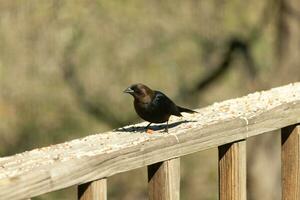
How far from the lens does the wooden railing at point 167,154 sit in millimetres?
2201

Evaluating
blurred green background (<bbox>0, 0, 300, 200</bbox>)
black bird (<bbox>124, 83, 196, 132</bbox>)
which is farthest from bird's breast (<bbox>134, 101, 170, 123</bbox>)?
blurred green background (<bbox>0, 0, 300, 200</bbox>)

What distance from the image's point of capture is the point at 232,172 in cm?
268

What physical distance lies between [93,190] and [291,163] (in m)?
0.87

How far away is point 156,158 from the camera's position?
2.48 metres

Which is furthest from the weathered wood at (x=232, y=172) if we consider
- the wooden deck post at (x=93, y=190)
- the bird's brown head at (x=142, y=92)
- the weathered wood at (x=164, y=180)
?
the bird's brown head at (x=142, y=92)

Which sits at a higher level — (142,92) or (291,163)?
(142,92)

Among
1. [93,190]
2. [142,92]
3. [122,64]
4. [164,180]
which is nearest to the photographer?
[93,190]

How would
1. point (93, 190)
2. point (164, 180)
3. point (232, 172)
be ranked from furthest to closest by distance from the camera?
1. point (232, 172)
2. point (164, 180)
3. point (93, 190)

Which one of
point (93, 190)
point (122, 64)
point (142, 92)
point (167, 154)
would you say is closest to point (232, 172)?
point (167, 154)

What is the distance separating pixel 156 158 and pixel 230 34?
29.2ft

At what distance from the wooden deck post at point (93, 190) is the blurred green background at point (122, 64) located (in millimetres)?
6468

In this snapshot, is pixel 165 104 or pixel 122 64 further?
pixel 122 64

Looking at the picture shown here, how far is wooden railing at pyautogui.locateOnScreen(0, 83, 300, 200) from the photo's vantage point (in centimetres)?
220

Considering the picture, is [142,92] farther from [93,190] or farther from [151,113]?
[93,190]
